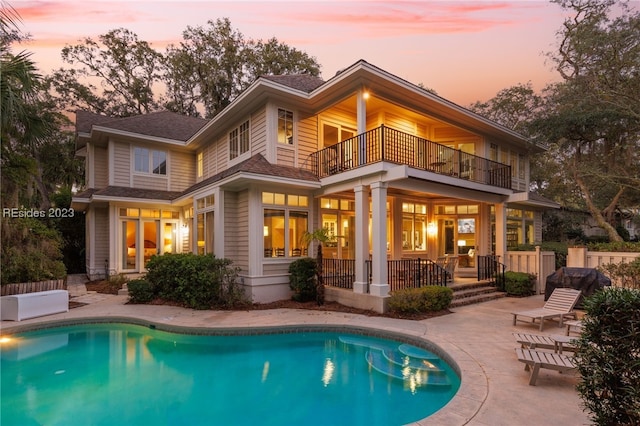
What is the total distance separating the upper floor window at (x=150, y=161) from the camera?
14.4 m

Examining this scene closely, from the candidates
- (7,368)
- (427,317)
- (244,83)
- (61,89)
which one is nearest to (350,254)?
(427,317)

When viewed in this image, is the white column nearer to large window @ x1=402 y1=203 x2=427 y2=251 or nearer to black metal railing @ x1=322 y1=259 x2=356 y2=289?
large window @ x1=402 y1=203 x2=427 y2=251

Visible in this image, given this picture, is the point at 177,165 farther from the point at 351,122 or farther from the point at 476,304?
the point at 476,304

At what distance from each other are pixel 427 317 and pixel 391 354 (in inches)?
90.2

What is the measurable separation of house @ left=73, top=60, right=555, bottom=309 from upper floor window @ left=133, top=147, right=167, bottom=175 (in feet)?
0.14

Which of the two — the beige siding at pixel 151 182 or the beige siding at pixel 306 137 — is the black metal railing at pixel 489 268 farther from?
the beige siding at pixel 151 182

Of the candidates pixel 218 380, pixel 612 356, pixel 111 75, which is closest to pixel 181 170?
pixel 218 380

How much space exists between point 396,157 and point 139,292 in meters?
8.67

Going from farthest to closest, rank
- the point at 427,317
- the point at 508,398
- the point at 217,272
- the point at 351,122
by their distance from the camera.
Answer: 1. the point at 351,122
2. the point at 217,272
3. the point at 427,317
4. the point at 508,398

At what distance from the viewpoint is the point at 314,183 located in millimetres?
10125

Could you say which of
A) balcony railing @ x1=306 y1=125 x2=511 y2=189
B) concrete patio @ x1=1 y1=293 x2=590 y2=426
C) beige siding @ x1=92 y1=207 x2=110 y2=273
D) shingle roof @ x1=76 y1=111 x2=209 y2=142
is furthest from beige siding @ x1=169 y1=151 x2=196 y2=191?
balcony railing @ x1=306 y1=125 x2=511 y2=189

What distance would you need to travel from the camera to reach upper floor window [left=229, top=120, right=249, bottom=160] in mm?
11703

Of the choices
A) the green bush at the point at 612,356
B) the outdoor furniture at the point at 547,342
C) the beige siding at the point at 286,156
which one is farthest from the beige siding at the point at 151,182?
the green bush at the point at 612,356

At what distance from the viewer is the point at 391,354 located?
246 inches
